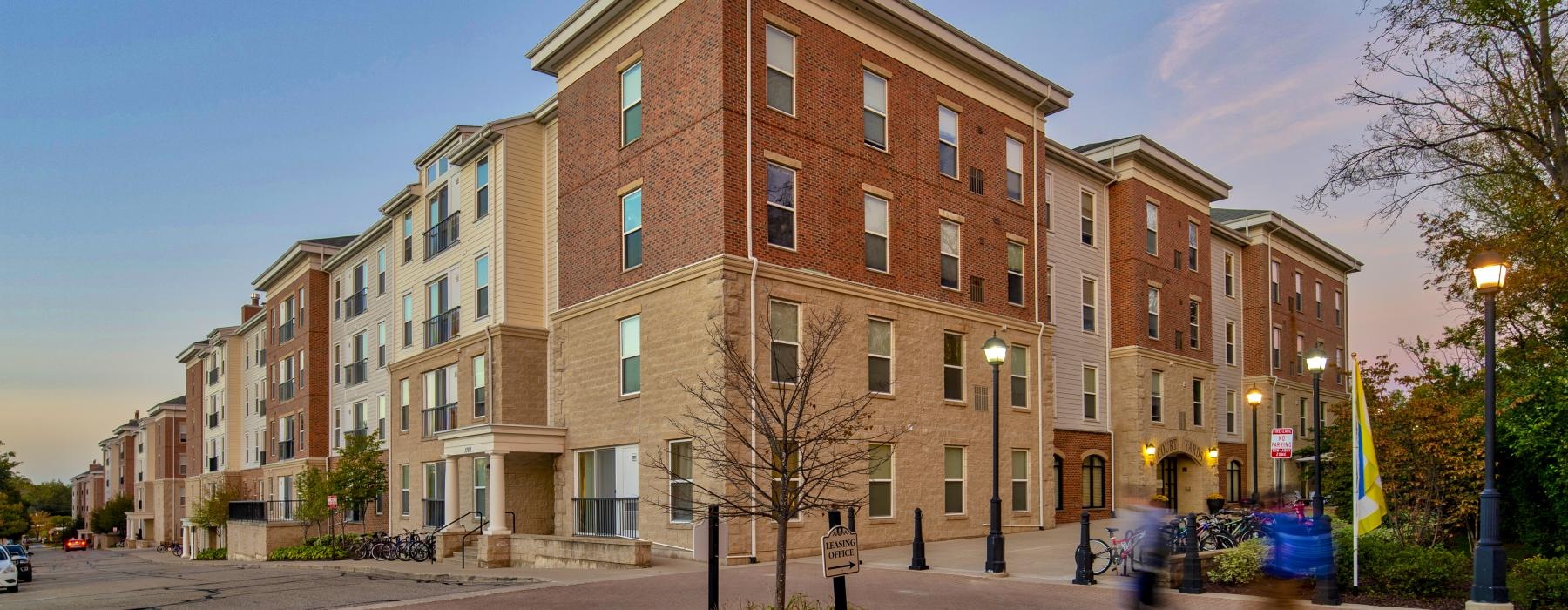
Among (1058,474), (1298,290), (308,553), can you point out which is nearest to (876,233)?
(1058,474)

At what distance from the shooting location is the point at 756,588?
16.8 m

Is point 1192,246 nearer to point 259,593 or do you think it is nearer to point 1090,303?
point 1090,303

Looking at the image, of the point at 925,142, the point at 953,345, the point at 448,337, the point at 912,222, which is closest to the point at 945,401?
the point at 953,345

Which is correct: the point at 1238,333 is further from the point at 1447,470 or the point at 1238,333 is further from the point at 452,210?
the point at 452,210

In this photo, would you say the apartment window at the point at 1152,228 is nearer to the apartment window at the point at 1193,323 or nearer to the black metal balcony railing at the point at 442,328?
the apartment window at the point at 1193,323

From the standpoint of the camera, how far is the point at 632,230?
989 inches

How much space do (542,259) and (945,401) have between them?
11392mm

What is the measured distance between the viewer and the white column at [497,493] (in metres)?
26.2

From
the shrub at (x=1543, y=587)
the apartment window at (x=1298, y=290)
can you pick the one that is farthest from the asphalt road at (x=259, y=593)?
the apartment window at (x=1298, y=290)

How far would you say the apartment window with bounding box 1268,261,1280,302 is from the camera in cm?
4756

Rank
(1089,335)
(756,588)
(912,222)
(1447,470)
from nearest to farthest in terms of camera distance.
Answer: (756,588)
(1447,470)
(912,222)
(1089,335)

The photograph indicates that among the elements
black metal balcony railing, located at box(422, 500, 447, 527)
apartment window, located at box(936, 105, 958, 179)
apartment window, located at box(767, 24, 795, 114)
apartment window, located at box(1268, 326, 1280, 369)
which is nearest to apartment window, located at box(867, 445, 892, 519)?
apartment window, located at box(936, 105, 958, 179)

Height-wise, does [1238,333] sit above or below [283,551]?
above

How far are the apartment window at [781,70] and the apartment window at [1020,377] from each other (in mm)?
10233
